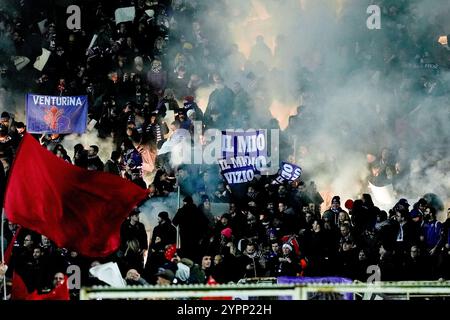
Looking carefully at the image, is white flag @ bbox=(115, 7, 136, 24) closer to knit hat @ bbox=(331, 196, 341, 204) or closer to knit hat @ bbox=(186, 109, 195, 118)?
knit hat @ bbox=(186, 109, 195, 118)

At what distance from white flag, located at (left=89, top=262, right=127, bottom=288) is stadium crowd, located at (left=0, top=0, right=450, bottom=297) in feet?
0.26

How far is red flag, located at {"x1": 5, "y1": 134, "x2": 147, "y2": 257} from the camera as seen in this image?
991cm

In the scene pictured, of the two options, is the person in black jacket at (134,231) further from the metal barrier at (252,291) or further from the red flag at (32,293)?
the metal barrier at (252,291)

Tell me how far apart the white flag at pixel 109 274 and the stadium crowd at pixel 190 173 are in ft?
0.26

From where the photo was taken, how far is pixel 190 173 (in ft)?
42.0

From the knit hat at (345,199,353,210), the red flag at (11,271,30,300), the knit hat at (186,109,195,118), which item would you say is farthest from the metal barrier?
the knit hat at (186,109,195,118)

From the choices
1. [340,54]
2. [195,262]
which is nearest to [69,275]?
[195,262]

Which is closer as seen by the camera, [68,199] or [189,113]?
[68,199]

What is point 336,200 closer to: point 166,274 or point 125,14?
point 166,274

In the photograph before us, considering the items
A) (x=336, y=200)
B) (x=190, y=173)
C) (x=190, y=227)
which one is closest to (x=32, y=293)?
(x=190, y=227)

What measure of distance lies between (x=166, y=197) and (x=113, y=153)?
0.80 m

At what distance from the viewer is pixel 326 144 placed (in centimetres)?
1344

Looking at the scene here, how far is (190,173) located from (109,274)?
1668 mm

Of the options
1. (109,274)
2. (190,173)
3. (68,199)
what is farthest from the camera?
(190,173)
